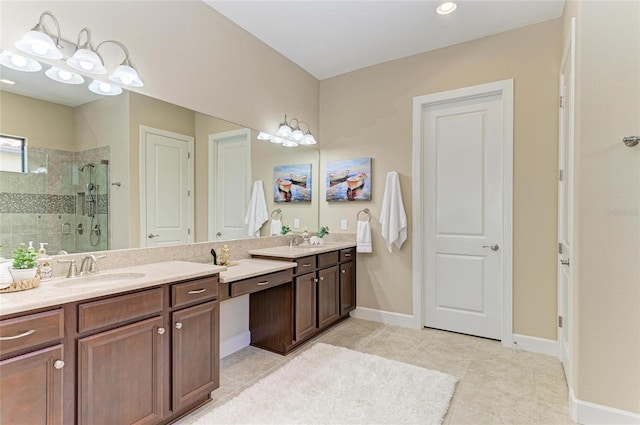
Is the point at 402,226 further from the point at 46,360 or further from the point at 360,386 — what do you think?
the point at 46,360

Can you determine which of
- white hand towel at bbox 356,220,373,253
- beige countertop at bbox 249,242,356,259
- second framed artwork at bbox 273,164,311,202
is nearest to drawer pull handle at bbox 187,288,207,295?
beige countertop at bbox 249,242,356,259

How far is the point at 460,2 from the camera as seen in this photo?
105 inches

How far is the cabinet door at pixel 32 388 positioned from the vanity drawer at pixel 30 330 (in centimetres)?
5

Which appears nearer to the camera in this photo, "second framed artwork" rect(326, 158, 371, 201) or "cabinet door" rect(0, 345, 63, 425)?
"cabinet door" rect(0, 345, 63, 425)

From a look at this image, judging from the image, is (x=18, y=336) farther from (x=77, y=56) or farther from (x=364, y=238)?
(x=364, y=238)

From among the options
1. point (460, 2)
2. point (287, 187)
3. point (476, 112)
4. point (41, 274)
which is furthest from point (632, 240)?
point (41, 274)

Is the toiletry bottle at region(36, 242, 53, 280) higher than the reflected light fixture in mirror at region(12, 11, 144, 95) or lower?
lower

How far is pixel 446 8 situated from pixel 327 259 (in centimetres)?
250

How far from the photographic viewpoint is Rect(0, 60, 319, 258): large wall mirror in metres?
1.74

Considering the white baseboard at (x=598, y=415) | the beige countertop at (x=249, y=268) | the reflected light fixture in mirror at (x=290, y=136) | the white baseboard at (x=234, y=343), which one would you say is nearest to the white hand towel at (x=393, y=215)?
the reflected light fixture in mirror at (x=290, y=136)

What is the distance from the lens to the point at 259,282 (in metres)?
2.49

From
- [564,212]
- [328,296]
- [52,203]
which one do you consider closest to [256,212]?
[328,296]

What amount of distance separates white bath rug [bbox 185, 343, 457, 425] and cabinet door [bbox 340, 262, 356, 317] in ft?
3.08

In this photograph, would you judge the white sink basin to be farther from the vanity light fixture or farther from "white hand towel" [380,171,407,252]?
"white hand towel" [380,171,407,252]
